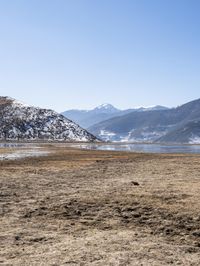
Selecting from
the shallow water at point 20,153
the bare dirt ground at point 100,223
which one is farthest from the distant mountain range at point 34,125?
the bare dirt ground at point 100,223

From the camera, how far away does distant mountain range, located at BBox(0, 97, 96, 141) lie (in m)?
170

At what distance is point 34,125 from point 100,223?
167 meters

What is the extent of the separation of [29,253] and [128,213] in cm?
587

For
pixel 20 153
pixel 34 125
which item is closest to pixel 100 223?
pixel 20 153

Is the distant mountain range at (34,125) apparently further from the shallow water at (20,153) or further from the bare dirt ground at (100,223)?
the bare dirt ground at (100,223)

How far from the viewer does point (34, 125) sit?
591ft

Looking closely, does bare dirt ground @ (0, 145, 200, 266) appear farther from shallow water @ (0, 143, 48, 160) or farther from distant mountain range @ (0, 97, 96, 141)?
distant mountain range @ (0, 97, 96, 141)

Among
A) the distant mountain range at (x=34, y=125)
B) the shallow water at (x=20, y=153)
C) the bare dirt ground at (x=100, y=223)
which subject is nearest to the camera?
the bare dirt ground at (x=100, y=223)

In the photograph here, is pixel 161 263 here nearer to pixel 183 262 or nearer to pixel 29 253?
pixel 183 262

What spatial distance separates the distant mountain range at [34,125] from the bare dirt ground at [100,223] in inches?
5637

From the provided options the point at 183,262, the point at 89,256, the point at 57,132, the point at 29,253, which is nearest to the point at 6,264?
the point at 29,253

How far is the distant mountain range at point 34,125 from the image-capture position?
170 meters

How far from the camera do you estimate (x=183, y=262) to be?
11641 millimetres

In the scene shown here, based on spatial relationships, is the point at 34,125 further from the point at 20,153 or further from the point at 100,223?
the point at 100,223
